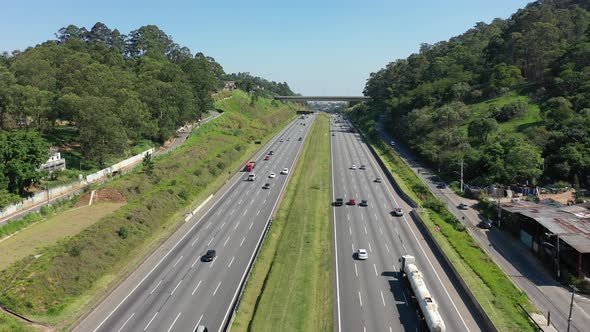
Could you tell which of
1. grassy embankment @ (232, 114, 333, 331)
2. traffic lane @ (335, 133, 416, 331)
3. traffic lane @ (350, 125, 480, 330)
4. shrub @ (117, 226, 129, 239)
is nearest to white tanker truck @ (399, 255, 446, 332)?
traffic lane @ (335, 133, 416, 331)

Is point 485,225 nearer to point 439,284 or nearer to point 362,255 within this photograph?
point 362,255

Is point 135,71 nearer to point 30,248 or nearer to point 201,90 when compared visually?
point 201,90

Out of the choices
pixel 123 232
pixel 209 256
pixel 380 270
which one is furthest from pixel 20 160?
pixel 380 270

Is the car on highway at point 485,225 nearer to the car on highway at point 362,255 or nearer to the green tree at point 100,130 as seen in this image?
the car on highway at point 362,255

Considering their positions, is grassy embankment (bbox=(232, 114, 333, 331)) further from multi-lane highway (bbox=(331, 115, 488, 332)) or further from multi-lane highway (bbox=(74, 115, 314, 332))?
multi-lane highway (bbox=(74, 115, 314, 332))

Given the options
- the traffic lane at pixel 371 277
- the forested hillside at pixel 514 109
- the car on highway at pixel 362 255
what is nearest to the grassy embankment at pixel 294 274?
the traffic lane at pixel 371 277
